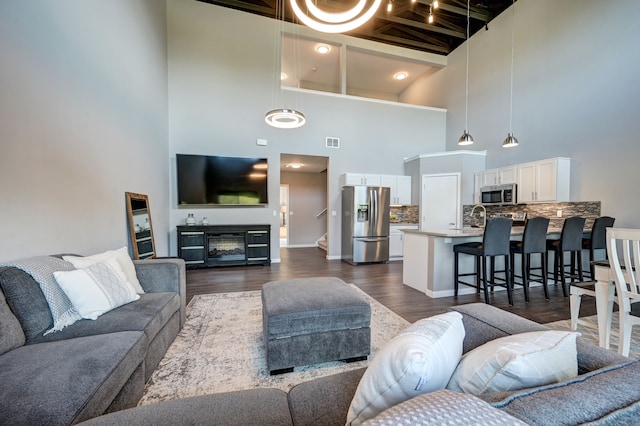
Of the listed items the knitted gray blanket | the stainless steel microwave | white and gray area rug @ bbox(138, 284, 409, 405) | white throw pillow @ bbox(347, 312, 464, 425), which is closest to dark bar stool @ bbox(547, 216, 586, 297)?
the stainless steel microwave

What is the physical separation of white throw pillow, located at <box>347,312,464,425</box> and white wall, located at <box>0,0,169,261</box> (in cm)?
237

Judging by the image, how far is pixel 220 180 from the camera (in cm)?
559

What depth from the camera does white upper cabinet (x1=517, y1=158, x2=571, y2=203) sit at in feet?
15.0

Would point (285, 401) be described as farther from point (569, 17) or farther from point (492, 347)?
point (569, 17)

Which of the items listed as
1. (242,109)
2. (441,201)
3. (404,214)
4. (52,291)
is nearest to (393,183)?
(404,214)

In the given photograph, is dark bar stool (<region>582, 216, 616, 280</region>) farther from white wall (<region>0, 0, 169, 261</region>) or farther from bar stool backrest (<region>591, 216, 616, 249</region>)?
white wall (<region>0, 0, 169, 261</region>)

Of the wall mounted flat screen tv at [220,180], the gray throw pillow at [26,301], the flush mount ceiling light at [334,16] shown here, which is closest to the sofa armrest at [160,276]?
the gray throw pillow at [26,301]

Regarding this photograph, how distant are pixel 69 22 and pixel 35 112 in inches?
39.5

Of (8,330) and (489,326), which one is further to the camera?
(8,330)

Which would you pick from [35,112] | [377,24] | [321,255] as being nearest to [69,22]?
[35,112]

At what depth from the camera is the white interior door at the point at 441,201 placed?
6238 millimetres

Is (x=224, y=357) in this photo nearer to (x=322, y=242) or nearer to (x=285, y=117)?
(x=285, y=117)

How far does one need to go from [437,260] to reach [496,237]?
0.75 metres

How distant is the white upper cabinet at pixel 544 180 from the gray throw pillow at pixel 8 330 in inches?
256
